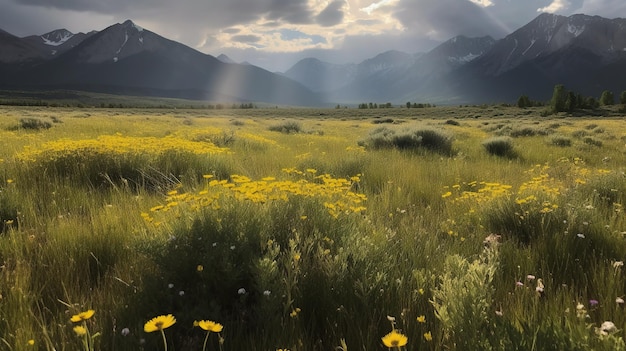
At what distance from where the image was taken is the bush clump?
11.1 meters

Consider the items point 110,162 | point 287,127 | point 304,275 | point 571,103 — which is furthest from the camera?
point 571,103

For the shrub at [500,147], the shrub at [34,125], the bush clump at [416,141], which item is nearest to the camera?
the shrub at [500,147]

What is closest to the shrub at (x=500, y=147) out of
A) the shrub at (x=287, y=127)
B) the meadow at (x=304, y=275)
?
the meadow at (x=304, y=275)

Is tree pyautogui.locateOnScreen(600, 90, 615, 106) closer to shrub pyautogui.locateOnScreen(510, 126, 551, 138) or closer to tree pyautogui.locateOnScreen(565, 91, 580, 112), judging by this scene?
tree pyautogui.locateOnScreen(565, 91, 580, 112)

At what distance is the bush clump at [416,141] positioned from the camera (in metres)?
11.1

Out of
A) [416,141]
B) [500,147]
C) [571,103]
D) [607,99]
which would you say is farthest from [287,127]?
[607,99]

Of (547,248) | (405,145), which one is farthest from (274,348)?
(405,145)

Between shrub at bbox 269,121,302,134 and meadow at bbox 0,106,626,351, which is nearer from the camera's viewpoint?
meadow at bbox 0,106,626,351

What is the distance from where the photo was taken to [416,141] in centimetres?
1118

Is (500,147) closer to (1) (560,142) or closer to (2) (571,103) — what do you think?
(1) (560,142)

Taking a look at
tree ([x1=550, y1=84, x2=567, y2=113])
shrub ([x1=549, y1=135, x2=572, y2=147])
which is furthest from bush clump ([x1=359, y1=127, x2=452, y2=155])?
tree ([x1=550, y1=84, x2=567, y2=113])

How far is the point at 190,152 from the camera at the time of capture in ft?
22.8

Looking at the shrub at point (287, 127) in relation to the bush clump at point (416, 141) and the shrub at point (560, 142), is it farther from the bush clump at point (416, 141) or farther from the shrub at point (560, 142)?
the shrub at point (560, 142)

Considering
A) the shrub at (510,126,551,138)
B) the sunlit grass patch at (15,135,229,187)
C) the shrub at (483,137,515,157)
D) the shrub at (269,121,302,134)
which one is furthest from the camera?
the shrub at (269,121,302,134)
